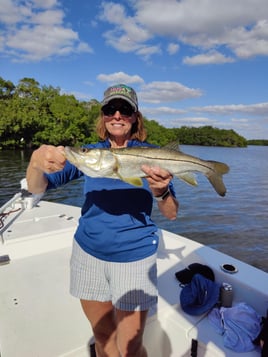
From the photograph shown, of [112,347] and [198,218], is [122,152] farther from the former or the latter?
[198,218]

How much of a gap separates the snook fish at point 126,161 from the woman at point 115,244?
0.33 ft

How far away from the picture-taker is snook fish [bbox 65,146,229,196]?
2135 millimetres

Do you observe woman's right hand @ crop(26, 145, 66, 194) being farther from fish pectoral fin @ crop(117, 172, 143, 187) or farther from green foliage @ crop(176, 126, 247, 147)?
green foliage @ crop(176, 126, 247, 147)

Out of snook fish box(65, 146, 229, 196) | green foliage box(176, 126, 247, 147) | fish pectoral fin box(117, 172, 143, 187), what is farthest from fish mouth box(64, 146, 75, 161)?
green foliage box(176, 126, 247, 147)

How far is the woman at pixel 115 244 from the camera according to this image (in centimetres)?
213

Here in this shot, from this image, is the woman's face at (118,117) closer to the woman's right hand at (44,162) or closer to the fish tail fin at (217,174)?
the woman's right hand at (44,162)

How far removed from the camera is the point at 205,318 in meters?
3.17

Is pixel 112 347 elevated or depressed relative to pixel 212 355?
elevated

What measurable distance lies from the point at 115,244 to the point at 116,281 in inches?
11.9

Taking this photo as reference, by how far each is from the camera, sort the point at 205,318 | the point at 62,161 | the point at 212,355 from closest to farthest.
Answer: the point at 62,161, the point at 212,355, the point at 205,318

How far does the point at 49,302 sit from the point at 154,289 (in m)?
1.76

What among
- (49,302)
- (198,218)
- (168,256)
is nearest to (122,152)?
(49,302)

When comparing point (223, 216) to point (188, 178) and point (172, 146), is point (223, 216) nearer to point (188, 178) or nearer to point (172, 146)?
point (188, 178)

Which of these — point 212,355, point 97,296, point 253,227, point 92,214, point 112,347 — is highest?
point 92,214
